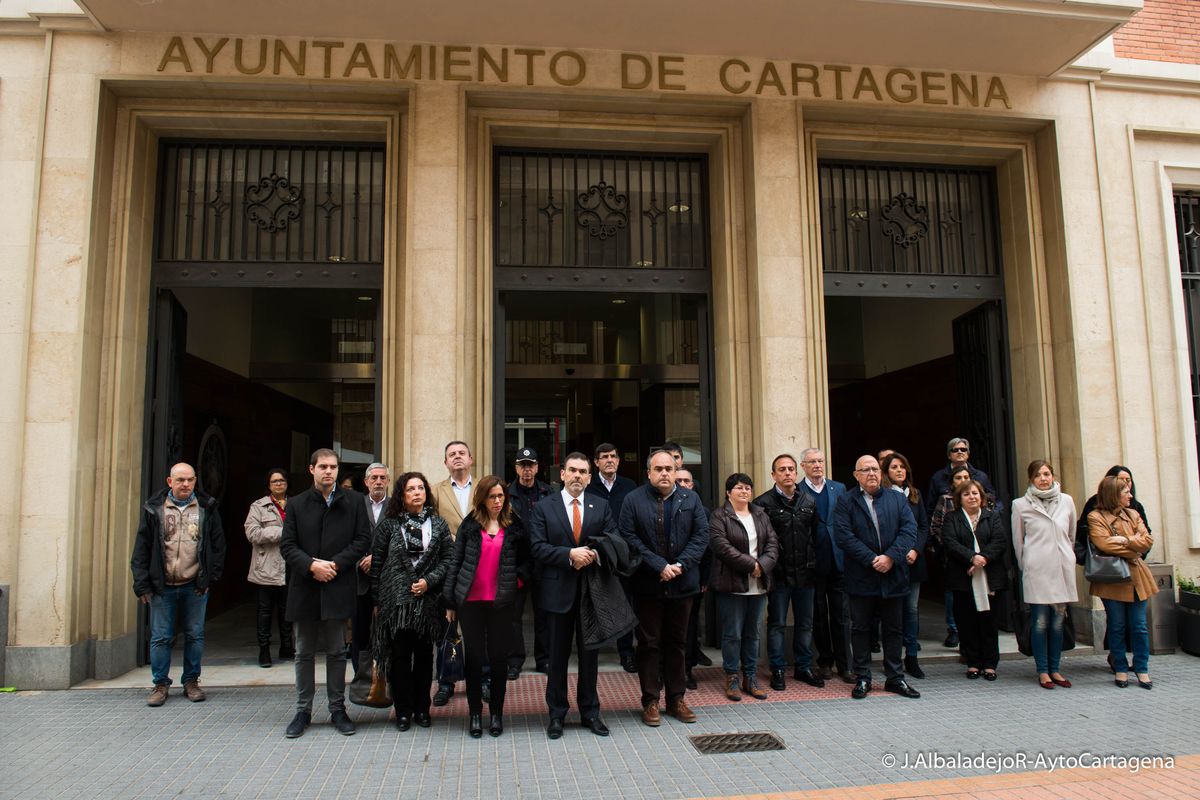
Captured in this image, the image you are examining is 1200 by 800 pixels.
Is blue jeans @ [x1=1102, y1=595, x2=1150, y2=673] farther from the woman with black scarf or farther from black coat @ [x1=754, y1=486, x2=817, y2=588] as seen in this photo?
the woman with black scarf

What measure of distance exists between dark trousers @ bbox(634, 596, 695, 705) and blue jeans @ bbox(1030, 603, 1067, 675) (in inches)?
125

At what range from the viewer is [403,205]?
7707 mm

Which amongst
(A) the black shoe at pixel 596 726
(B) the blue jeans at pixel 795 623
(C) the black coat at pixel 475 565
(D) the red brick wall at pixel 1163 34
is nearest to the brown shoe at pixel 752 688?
(B) the blue jeans at pixel 795 623

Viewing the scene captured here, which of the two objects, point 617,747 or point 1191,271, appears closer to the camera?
point 617,747

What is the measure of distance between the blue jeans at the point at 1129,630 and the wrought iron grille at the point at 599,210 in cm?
499

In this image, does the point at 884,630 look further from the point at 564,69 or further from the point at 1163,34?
the point at 1163,34

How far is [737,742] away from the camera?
5.14 meters

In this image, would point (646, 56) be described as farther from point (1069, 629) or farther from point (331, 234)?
point (1069, 629)

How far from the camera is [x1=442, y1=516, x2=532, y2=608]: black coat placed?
5.19 metres

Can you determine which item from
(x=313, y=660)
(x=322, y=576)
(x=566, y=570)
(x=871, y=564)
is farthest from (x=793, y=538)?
(x=313, y=660)

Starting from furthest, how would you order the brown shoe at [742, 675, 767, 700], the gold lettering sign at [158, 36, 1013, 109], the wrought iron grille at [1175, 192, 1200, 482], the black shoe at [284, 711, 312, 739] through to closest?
the wrought iron grille at [1175, 192, 1200, 482]
the gold lettering sign at [158, 36, 1013, 109]
the brown shoe at [742, 675, 767, 700]
the black shoe at [284, 711, 312, 739]

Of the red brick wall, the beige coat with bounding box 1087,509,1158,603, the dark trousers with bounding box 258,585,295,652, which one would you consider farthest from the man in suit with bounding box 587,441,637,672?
the red brick wall

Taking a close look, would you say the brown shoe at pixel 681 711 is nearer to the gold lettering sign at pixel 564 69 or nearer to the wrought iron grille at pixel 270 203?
the wrought iron grille at pixel 270 203

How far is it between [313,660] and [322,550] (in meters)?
0.78
